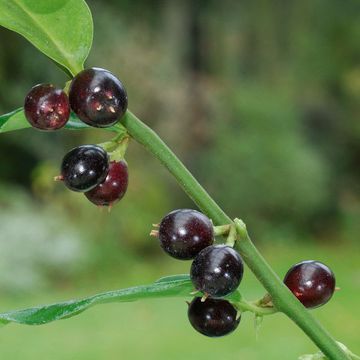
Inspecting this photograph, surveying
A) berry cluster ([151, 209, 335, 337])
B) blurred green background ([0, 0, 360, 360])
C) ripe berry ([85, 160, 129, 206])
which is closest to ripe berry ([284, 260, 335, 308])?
berry cluster ([151, 209, 335, 337])

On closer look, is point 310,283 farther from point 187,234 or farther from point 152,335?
point 152,335

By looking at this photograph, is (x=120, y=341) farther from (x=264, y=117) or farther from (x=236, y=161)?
(x=264, y=117)

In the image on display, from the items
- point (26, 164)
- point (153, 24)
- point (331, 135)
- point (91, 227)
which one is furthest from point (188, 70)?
point (91, 227)

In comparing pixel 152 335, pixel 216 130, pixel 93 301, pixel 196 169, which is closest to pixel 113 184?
pixel 93 301

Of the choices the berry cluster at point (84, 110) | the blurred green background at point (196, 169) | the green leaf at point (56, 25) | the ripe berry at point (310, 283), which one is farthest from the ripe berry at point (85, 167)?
the blurred green background at point (196, 169)

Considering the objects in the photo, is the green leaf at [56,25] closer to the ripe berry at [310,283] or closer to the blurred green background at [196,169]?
the ripe berry at [310,283]

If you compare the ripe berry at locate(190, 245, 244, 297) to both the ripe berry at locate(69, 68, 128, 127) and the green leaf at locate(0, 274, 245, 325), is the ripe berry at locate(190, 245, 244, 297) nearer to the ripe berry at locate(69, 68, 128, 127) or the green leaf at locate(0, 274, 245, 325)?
the green leaf at locate(0, 274, 245, 325)
